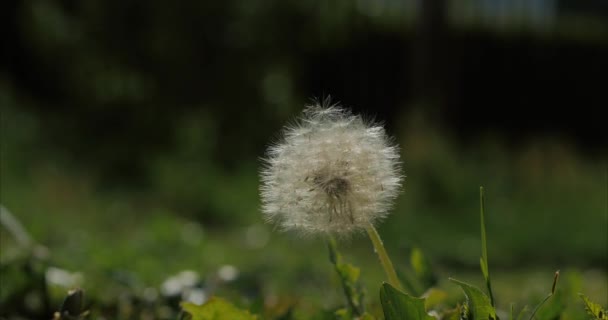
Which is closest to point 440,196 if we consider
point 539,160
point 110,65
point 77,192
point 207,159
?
point 539,160

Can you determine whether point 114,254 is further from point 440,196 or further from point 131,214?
point 440,196

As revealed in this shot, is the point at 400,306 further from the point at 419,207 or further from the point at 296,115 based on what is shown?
the point at 296,115

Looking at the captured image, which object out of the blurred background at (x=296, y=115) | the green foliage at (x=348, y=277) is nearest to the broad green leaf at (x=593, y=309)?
the green foliage at (x=348, y=277)

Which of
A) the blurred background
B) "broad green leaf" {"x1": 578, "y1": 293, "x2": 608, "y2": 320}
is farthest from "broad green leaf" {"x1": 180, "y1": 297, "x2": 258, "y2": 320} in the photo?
the blurred background

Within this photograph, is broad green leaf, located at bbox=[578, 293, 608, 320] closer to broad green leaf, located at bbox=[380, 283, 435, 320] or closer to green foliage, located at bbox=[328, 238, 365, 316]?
broad green leaf, located at bbox=[380, 283, 435, 320]

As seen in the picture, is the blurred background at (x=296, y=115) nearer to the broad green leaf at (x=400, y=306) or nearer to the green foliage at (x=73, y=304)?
the green foliage at (x=73, y=304)

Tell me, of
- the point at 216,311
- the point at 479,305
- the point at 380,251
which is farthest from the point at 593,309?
the point at 216,311
